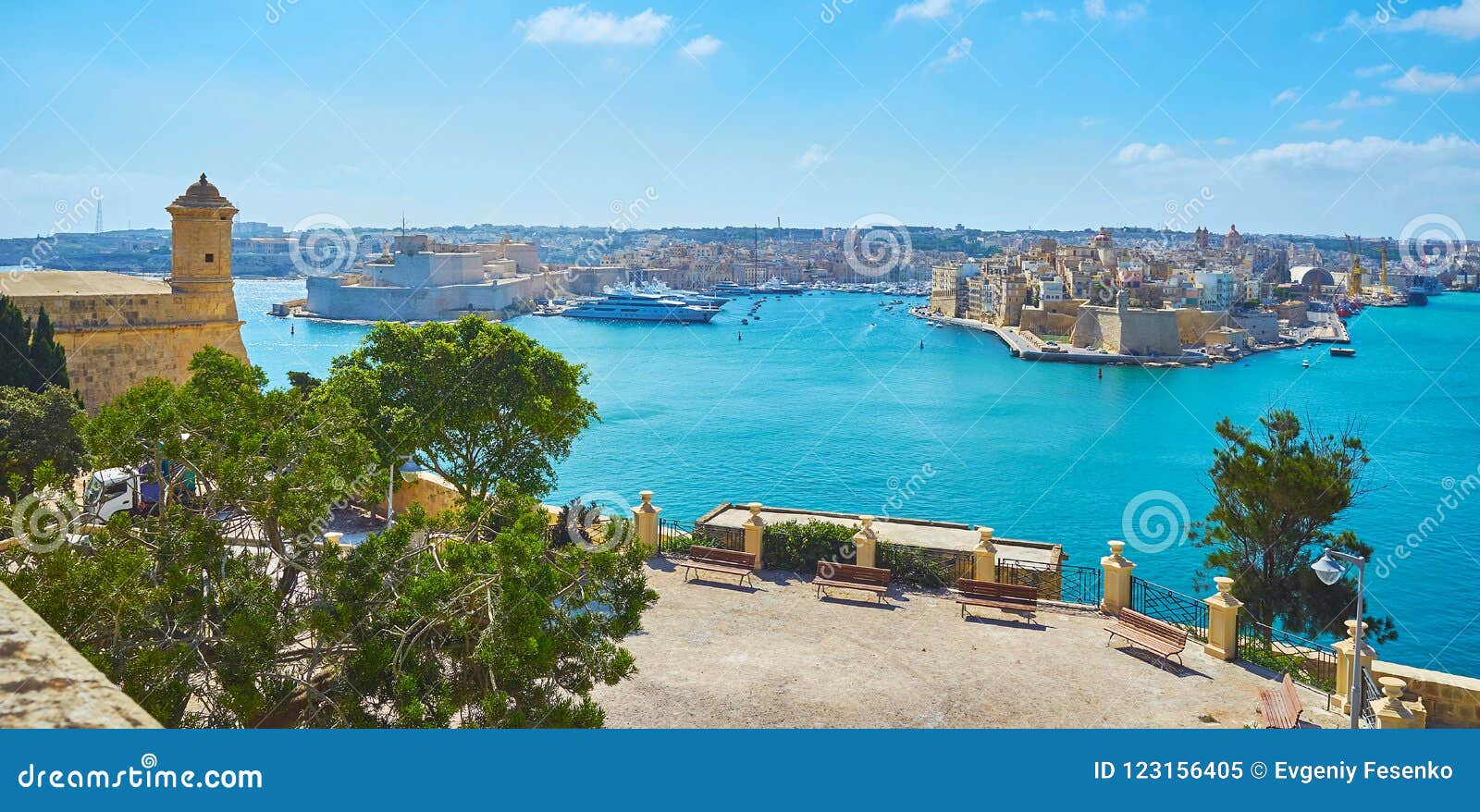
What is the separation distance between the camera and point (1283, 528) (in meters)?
12.5

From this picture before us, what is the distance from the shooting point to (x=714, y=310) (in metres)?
87.2

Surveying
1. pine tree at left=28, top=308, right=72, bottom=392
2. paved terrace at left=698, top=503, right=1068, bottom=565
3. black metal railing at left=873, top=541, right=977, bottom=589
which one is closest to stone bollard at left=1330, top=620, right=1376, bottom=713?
black metal railing at left=873, top=541, right=977, bottom=589

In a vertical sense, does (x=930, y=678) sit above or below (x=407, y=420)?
below

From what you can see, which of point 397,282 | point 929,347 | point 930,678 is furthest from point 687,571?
point 397,282

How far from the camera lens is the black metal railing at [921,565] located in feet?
34.9

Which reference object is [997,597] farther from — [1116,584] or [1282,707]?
[1282,707]

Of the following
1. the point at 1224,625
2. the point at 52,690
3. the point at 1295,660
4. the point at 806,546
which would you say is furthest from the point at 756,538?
the point at 52,690

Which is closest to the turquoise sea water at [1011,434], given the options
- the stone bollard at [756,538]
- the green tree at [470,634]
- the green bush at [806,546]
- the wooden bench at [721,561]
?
the green bush at [806,546]

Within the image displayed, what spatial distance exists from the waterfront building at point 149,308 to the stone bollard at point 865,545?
36.2ft

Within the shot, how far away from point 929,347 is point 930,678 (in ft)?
214

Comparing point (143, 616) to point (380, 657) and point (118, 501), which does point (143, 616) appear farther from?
point (118, 501)

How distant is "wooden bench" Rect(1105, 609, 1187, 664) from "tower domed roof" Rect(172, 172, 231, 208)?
14623 millimetres

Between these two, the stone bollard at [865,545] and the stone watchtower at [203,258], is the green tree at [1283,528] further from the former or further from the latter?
the stone watchtower at [203,258]

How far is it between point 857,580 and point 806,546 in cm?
103
